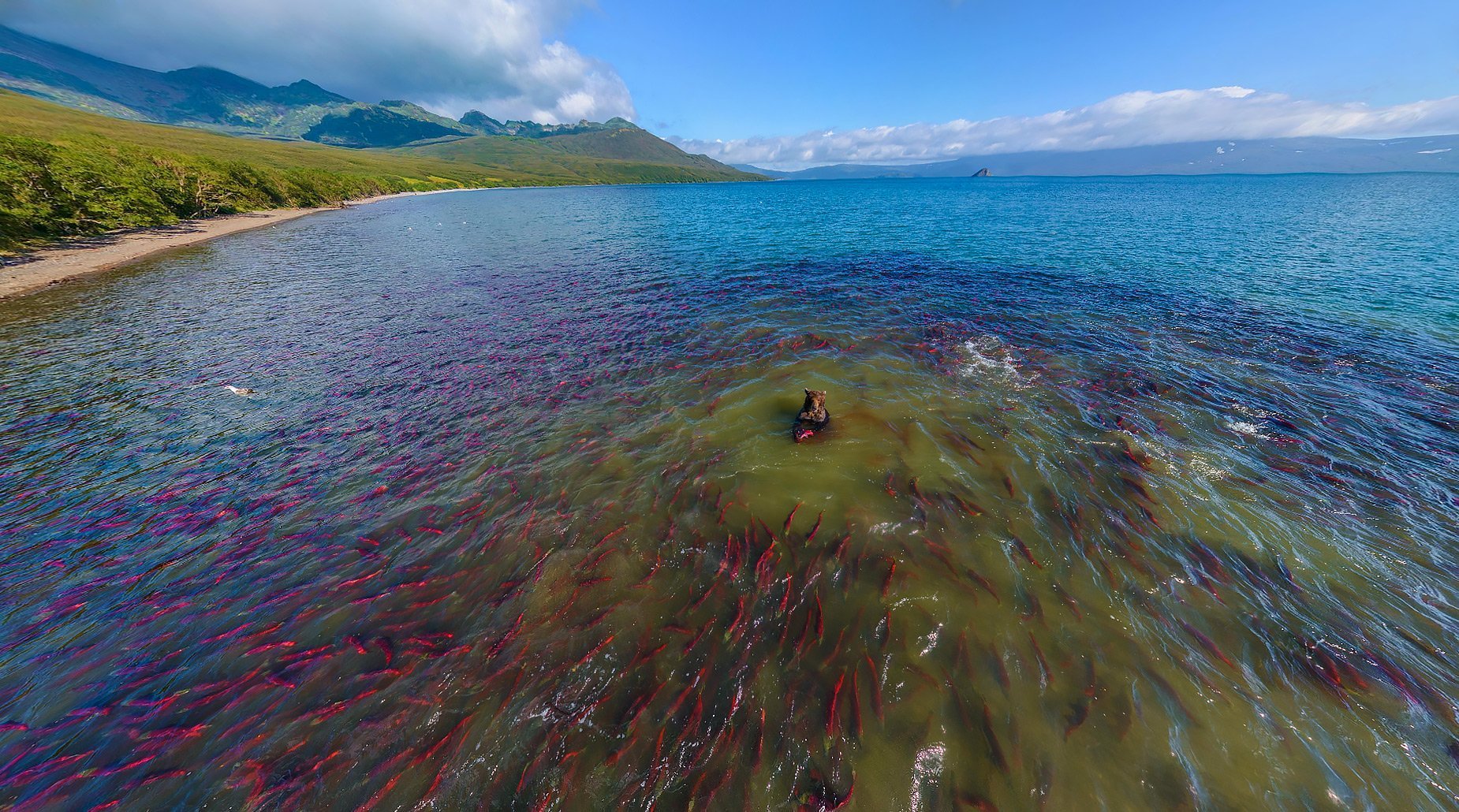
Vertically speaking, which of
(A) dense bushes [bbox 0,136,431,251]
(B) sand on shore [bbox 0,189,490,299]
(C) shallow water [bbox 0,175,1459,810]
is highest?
(A) dense bushes [bbox 0,136,431,251]

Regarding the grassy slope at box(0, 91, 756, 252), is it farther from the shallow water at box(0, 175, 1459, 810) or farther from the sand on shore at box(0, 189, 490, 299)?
the shallow water at box(0, 175, 1459, 810)

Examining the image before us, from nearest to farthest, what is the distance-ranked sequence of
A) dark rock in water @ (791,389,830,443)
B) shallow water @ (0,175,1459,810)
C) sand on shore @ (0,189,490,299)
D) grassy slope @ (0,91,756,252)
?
shallow water @ (0,175,1459,810) → dark rock in water @ (791,389,830,443) → sand on shore @ (0,189,490,299) → grassy slope @ (0,91,756,252)

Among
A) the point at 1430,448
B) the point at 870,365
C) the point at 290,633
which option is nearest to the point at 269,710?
the point at 290,633

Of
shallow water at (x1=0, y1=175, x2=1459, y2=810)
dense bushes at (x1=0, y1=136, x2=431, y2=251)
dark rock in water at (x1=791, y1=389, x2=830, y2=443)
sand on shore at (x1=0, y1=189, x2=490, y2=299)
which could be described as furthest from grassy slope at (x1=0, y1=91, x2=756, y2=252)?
dark rock in water at (x1=791, y1=389, x2=830, y2=443)

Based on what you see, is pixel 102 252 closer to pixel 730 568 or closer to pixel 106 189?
pixel 106 189

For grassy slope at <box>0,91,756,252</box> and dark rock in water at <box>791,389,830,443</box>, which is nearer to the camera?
dark rock in water at <box>791,389,830,443</box>

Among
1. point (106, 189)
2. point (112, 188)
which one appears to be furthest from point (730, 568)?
point (112, 188)
